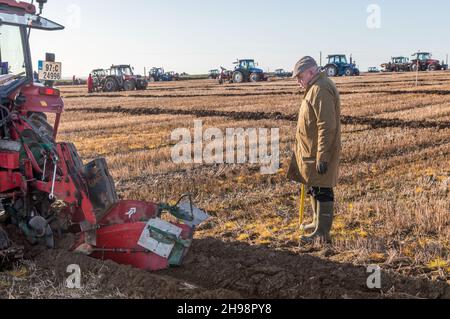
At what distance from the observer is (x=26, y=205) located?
502cm

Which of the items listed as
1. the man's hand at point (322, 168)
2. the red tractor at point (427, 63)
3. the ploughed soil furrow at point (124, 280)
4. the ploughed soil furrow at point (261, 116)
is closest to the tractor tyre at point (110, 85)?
the ploughed soil furrow at point (261, 116)

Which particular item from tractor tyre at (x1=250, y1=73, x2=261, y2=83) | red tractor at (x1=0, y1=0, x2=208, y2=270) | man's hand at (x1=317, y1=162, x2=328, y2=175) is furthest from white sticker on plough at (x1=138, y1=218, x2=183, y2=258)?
tractor tyre at (x1=250, y1=73, x2=261, y2=83)

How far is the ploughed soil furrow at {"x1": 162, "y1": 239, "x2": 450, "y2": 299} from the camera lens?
172 inches

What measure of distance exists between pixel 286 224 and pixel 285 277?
1.69m

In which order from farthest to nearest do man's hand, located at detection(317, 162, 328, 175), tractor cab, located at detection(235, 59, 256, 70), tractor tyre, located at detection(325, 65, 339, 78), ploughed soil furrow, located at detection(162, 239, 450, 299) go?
tractor tyre, located at detection(325, 65, 339, 78), tractor cab, located at detection(235, 59, 256, 70), man's hand, located at detection(317, 162, 328, 175), ploughed soil furrow, located at detection(162, 239, 450, 299)

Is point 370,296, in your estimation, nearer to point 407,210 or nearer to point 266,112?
point 407,210

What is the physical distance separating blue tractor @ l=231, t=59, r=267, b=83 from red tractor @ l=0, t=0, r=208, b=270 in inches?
1456

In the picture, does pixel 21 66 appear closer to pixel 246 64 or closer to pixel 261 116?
pixel 261 116

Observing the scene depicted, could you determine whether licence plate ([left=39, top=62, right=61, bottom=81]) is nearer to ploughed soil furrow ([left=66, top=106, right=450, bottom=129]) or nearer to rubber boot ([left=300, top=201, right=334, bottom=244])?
rubber boot ([left=300, top=201, right=334, bottom=244])

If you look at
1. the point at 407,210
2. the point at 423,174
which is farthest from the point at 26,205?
the point at 423,174

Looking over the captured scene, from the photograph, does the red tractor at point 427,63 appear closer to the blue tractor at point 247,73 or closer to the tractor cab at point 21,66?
the blue tractor at point 247,73

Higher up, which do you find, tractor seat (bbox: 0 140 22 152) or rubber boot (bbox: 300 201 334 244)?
tractor seat (bbox: 0 140 22 152)

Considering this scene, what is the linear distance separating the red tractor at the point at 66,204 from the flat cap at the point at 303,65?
1.62m

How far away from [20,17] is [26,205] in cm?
193
